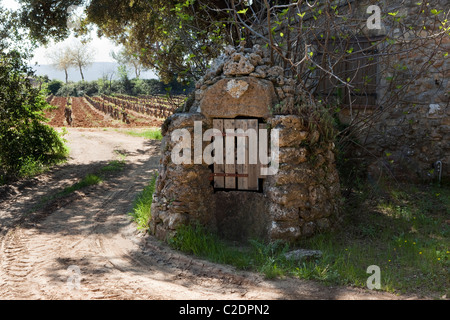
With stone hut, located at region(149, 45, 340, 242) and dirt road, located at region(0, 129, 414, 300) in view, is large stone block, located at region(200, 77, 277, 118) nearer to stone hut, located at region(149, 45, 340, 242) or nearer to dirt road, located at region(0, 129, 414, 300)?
stone hut, located at region(149, 45, 340, 242)

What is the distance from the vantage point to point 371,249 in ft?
18.7

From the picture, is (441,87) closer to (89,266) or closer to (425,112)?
(425,112)

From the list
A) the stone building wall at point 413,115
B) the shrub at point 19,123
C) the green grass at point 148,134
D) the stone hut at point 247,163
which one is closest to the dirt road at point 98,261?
the stone hut at point 247,163

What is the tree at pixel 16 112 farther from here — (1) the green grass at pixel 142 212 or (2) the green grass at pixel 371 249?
(2) the green grass at pixel 371 249

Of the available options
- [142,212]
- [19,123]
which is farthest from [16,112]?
[142,212]

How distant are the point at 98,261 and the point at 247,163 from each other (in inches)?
109

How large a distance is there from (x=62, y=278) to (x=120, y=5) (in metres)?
9.58

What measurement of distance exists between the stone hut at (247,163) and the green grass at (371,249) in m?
0.34

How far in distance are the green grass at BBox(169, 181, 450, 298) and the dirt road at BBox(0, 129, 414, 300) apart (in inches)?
8.4

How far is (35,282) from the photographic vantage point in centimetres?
505

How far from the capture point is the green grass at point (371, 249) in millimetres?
4906

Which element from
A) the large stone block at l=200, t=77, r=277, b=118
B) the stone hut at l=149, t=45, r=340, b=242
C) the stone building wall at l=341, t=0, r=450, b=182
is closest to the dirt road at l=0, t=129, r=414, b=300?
the stone hut at l=149, t=45, r=340, b=242
